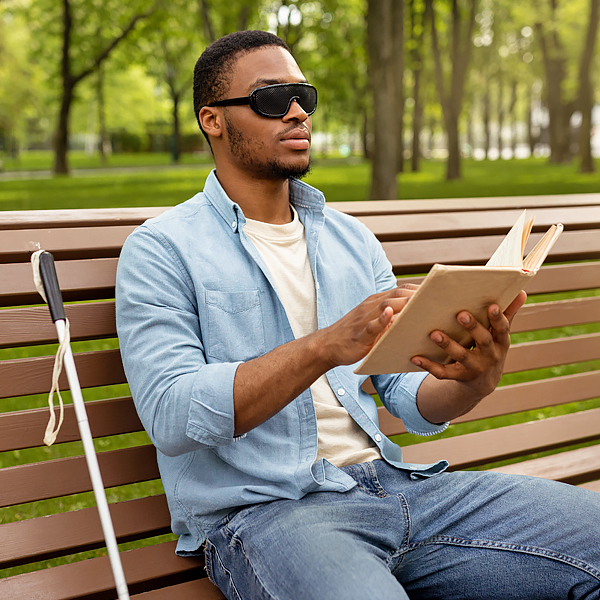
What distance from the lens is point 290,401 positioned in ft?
6.72

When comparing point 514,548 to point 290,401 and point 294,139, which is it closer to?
point 290,401

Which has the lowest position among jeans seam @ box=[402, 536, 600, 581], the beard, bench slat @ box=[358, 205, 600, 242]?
jeans seam @ box=[402, 536, 600, 581]

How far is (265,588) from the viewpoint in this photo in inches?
77.3

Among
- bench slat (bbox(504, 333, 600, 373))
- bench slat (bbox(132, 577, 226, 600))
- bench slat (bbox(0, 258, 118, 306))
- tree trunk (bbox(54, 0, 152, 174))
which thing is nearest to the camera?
bench slat (bbox(132, 577, 226, 600))

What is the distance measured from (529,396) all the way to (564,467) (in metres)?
0.36

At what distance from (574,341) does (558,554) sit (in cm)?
157

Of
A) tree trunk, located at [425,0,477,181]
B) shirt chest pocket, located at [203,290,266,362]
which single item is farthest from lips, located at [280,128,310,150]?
tree trunk, located at [425,0,477,181]

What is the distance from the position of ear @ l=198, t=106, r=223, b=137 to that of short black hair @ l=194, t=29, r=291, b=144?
0.13 feet

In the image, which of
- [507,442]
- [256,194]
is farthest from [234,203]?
[507,442]

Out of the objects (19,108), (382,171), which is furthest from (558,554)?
(19,108)

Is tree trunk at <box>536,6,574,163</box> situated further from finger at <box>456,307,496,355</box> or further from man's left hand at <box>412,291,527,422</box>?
finger at <box>456,307,496,355</box>

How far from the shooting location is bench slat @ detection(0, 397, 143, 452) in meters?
2.44

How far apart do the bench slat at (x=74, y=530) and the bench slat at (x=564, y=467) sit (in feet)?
4.89

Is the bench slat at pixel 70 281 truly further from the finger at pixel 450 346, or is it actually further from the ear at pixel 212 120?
the finger at pixel 450 346
